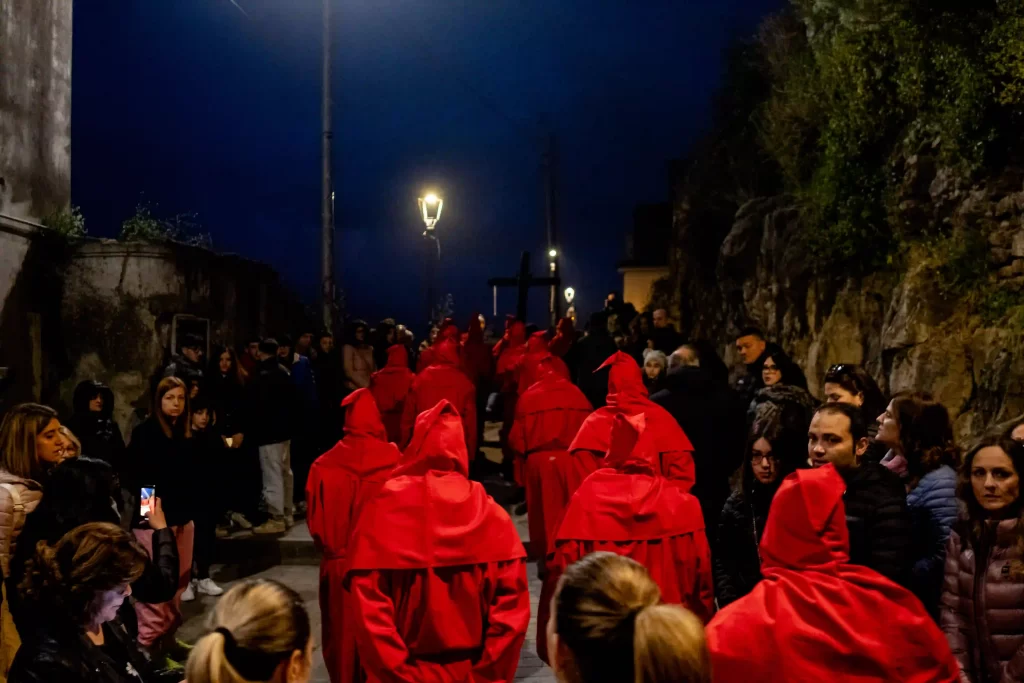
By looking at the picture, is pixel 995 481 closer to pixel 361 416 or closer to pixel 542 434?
pixel 361 416

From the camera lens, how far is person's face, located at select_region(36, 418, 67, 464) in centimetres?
424

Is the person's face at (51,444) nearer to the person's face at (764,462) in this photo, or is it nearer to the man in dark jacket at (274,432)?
the person's face at (764,462)

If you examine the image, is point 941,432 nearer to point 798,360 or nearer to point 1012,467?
point 1012,467

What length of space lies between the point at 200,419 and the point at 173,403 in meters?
0.49

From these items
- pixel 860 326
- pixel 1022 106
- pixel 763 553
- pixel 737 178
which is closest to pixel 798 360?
pixel 860 326

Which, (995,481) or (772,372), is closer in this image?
(995,481)

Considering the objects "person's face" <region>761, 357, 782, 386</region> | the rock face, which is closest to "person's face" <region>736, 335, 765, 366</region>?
"person's face" <region>761, 357, 782, 386</region>

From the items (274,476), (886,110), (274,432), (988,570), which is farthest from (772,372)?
(886,110)

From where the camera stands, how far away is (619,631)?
1885 mm

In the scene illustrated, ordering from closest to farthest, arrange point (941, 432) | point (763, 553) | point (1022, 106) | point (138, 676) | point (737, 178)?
point (763, 553) → point (138, 676) → point (941, 432) → point (1022, 106) → point (737, 178)

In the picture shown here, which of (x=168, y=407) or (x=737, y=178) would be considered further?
(x=737, y=178)

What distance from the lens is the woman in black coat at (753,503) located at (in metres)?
3.85

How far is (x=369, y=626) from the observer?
2975mm

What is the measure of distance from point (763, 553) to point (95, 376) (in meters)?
10.4
